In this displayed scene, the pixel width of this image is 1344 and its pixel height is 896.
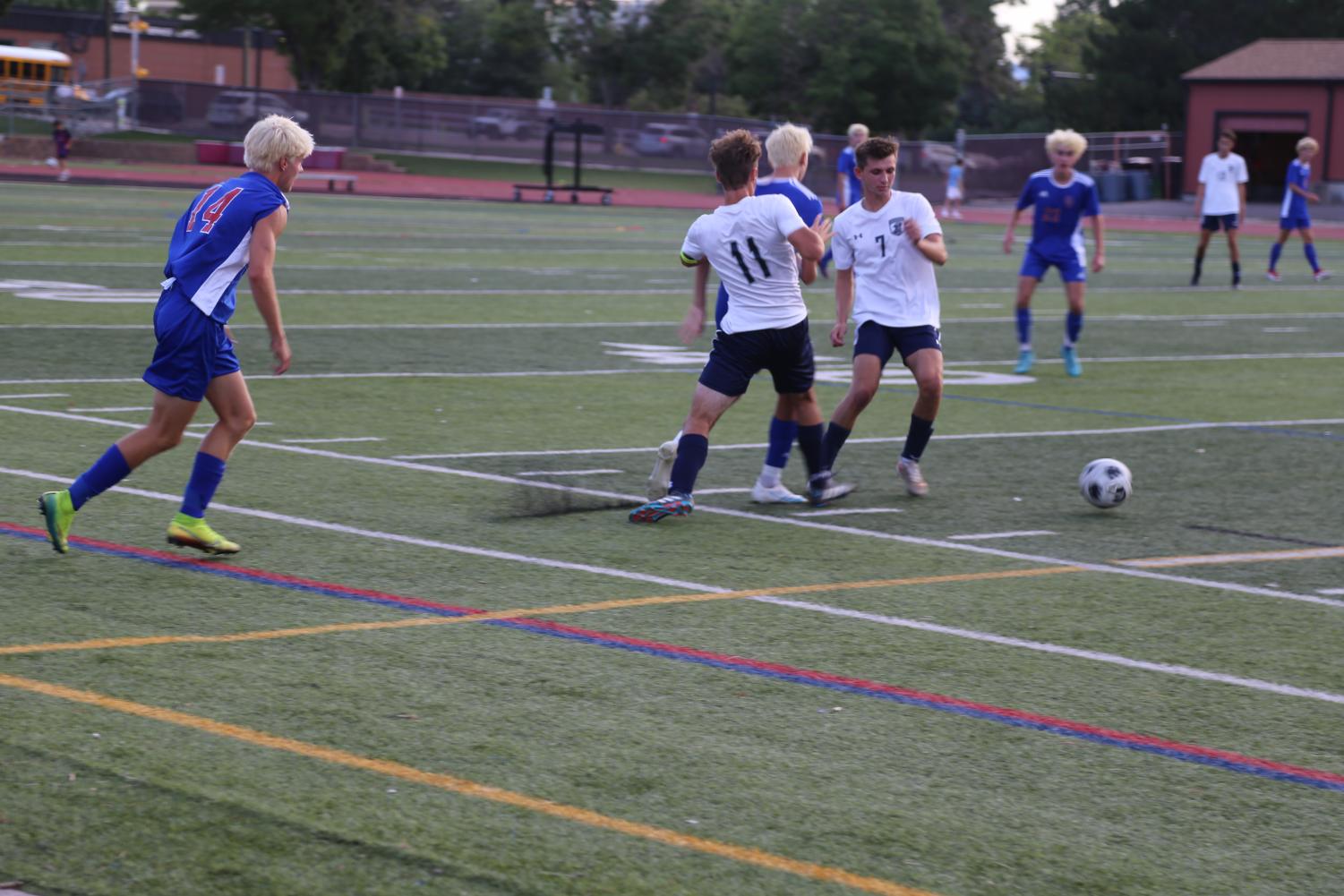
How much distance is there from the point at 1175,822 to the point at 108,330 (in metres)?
12.5

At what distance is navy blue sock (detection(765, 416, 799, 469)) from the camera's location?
958cm

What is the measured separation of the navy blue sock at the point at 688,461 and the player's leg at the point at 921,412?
1455 mm

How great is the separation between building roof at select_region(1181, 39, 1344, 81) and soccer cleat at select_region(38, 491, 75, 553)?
192ft

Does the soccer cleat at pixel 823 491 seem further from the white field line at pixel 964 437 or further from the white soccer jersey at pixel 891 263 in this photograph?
the white field line at pixel 964 437

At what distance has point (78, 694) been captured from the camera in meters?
5.62

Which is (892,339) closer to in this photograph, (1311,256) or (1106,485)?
(1106,485)

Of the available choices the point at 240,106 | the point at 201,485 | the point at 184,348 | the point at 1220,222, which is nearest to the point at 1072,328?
the point at 201,485

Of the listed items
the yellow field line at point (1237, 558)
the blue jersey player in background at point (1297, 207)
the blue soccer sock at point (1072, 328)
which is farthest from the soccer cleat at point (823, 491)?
the blue jersey player in background at point (1297, 207)

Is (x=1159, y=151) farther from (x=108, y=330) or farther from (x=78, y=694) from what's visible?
Answer: (x=78, y=694)

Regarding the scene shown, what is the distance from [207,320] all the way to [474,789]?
3.17 m

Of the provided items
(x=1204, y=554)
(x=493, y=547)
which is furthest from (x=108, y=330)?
(x=1204, y=554)

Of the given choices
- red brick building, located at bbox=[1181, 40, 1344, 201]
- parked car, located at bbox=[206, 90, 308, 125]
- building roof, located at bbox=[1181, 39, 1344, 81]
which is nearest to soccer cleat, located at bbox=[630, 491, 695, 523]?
parked car, located at bbox=[206, 90, 308, 125]

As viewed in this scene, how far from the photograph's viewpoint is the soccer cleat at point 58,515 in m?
7.45

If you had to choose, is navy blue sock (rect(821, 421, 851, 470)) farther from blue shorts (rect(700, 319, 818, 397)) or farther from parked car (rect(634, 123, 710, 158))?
parked car (rect(634, 123, 710, 158))
